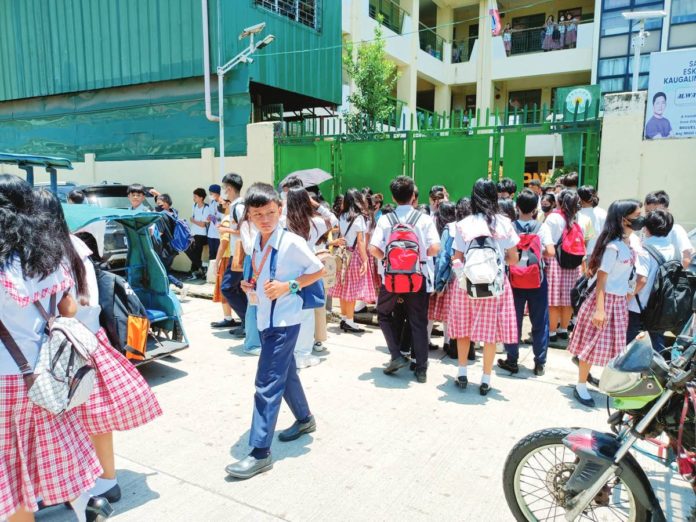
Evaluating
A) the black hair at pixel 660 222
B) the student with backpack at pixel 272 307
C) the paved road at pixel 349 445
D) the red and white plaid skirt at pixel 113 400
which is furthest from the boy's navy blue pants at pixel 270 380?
the black hair at pixel 660 222

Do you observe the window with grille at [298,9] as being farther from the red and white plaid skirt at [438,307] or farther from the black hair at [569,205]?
the red and white plaid skirt at [438,307]

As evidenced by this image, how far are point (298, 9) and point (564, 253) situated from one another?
9.03 m

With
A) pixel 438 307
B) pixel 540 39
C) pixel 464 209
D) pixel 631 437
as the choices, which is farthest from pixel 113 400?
pixel 540 39

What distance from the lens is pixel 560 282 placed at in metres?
5.53

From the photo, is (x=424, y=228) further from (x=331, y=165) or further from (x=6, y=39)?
(x=6, y=39)

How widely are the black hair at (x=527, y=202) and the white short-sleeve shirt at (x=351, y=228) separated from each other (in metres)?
1.82

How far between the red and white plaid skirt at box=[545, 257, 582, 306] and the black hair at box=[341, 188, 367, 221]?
6.84 ft

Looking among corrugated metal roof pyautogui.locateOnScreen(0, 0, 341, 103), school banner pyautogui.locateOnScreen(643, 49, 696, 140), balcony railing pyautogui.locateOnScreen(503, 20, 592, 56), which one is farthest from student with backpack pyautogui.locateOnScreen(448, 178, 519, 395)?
balcony railing pyautogui.locateOnScreen(503, 20, 592, 56)

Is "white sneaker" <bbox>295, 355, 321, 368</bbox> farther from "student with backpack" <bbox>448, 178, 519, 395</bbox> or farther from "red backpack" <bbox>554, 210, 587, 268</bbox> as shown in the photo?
"red backpack" <bbox>554, 210, 587, 268</bbox>

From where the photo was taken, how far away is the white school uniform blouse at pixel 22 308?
216 cm

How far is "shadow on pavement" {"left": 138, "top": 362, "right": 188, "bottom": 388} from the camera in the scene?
4645 mm

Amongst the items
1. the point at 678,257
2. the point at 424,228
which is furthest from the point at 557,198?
the point at 424,228

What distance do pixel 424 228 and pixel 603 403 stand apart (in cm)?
198

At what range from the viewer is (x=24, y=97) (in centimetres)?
1365
